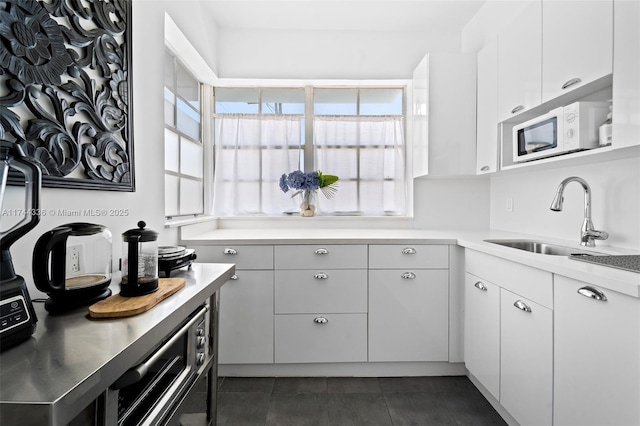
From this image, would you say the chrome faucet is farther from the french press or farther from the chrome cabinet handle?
the french press

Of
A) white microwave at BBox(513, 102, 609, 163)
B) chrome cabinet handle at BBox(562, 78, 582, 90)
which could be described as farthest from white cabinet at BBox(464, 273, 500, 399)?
chrome cabinet handle at BBox(562, 78, 582, 90)

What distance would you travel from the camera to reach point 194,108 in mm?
2652

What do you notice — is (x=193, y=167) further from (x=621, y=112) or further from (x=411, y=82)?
(x=621, y=112)

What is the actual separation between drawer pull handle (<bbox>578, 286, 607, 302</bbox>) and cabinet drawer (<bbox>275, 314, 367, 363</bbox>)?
122 centimetres

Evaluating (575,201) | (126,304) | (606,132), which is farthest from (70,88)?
(575,201)

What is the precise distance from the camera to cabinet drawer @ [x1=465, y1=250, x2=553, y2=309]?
1356 millimetres

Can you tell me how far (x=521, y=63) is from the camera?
1874 mm

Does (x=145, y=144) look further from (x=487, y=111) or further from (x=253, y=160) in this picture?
(x=487, y=111)

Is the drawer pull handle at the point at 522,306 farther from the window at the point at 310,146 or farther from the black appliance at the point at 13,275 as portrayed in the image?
the black appliance at the point at 13,275

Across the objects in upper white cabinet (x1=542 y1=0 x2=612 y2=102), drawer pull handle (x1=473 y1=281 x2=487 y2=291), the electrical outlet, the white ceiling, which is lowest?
drawer pull handle (x1=473 y1=281 x2=487 y2=291)

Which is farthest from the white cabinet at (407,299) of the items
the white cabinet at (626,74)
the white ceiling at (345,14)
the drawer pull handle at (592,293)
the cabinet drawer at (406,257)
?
the white ceiling at (345,14)

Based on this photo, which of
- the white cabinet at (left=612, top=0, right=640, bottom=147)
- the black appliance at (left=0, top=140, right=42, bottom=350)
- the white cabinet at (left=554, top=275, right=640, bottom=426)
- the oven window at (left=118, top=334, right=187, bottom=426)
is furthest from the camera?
the white cabinet at (left=612, top=0, right=640, bottom=147)

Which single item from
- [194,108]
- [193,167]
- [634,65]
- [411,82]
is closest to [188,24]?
[194,108]

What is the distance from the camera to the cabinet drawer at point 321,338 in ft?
6.86
